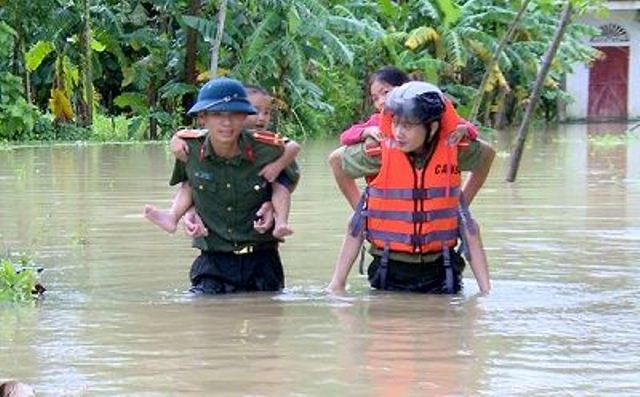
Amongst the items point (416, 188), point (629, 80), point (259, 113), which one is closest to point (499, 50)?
point (259, 113)

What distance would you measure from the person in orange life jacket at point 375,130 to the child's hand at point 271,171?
254 millimetres

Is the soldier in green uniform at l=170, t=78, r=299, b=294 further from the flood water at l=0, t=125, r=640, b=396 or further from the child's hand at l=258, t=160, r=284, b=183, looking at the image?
the flood water at l=0, t=125, r=640, b=396

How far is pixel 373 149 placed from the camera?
6.30m

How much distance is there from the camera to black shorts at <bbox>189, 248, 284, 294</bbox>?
265 inches

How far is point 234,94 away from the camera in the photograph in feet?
20.8

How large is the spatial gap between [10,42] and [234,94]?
2085cm

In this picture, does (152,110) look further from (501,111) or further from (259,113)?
(259,113)

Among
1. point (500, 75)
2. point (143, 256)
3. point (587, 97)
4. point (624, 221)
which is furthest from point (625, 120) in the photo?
point (143, 256)

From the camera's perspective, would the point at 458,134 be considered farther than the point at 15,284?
No

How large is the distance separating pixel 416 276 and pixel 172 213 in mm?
1216

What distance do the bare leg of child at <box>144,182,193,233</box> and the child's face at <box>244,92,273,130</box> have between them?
44cm

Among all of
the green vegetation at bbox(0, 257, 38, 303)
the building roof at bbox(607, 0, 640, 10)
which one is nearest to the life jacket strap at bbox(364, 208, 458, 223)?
the green vegetation at bbox(0, 257, 38, 303)

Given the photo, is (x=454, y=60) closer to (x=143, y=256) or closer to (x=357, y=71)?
(x=357, y=71)

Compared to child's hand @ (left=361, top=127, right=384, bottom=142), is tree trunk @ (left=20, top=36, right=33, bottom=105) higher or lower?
lower
